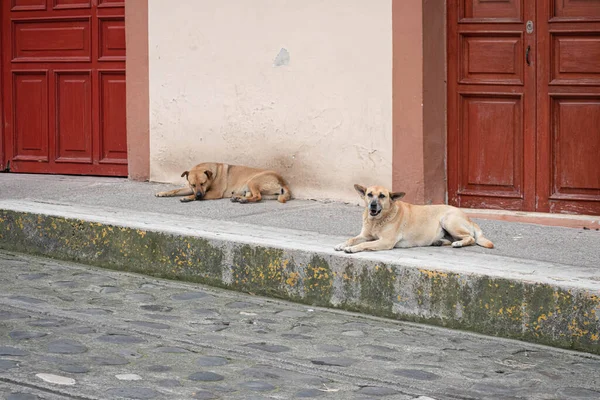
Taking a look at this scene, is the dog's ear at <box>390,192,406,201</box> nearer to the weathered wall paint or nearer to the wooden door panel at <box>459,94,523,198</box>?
the weathered wall paint

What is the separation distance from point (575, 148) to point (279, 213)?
2431 millimetres

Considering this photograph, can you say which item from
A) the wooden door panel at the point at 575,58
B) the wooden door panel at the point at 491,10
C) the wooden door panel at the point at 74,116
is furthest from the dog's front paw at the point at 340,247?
the wooden door panel at the point at 74,116

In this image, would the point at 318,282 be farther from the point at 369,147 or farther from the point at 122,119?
the point at 122,119

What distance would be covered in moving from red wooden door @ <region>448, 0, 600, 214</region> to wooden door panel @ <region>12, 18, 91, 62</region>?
3962mm

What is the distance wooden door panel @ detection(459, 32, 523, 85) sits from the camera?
29.7ft

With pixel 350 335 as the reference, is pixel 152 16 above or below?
above

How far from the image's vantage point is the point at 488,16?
30.0 ft

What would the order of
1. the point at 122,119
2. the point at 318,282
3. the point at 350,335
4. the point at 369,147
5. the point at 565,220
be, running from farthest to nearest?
the point at 122,119
the point at 369,147
the point at 565,220
the point at 318,282
the point at 350,335

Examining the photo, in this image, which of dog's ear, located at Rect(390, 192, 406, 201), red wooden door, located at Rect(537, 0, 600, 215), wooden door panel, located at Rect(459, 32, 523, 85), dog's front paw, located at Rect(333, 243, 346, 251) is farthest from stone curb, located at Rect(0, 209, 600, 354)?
wooden door panel, located at Rect(459, 32, 523, 85)

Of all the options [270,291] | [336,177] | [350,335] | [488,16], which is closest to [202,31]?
[336,177]

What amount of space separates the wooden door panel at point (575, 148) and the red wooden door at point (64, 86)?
4370 mm

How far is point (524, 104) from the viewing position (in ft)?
29.6

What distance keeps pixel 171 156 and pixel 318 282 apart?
11.9ft

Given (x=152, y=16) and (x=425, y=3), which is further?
(x=152, y=16)
